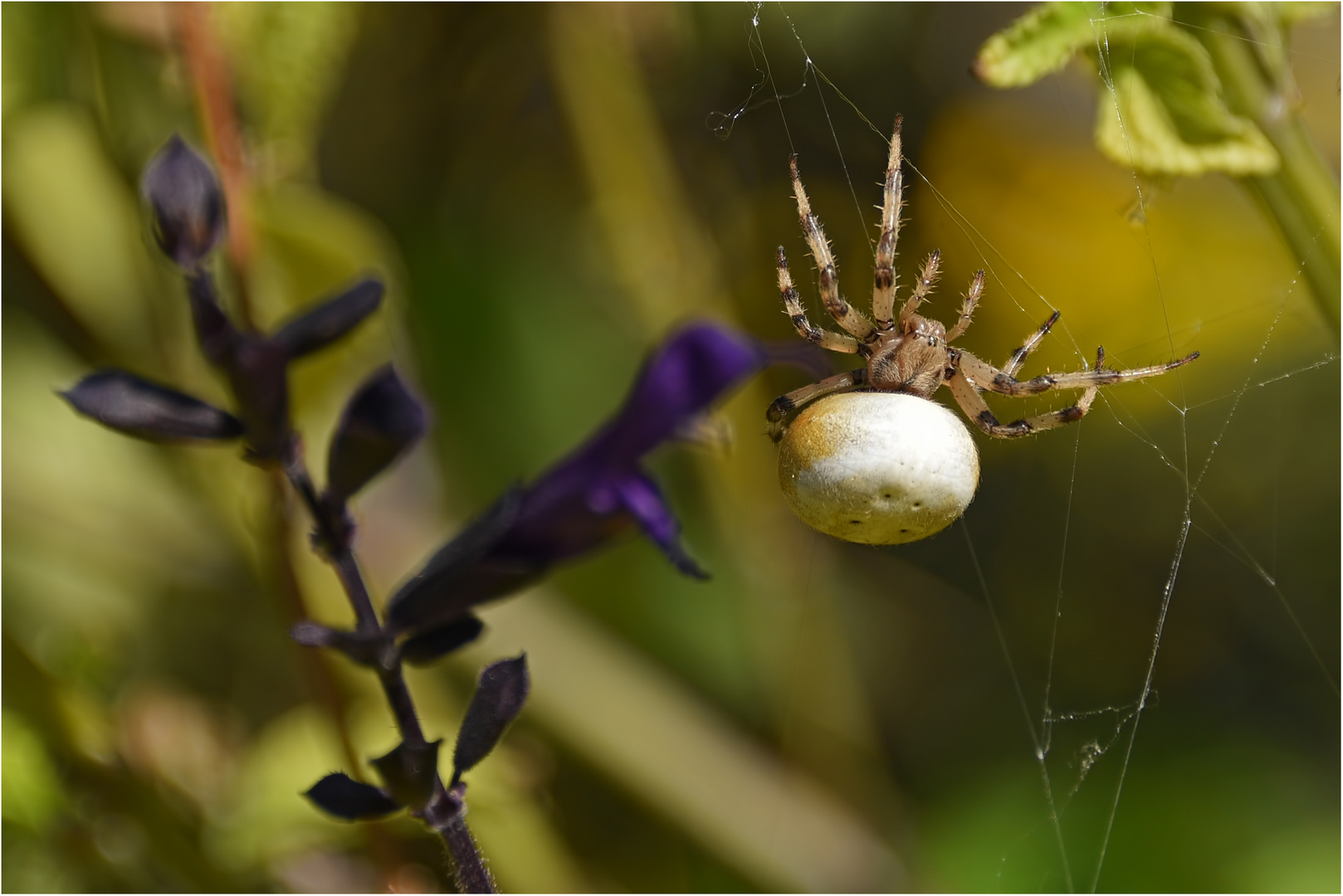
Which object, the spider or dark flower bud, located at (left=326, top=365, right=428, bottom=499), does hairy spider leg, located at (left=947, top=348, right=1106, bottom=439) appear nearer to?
the spider

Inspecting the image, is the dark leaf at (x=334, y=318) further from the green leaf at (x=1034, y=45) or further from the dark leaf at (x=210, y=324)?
the green leaf at (x=1034, y=45)

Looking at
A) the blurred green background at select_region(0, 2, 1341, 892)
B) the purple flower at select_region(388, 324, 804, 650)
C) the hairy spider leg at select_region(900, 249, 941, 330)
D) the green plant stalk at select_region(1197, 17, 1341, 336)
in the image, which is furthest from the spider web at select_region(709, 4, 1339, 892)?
the purple flower at select_region(388, 324, 804, 650)

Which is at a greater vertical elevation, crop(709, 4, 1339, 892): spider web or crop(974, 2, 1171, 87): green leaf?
crop(974, 2, 1171, 87): green leaf

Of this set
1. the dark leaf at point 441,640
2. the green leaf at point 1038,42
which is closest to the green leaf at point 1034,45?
the green leaf at point 1038,42

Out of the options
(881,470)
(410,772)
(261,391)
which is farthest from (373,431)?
(881,470)

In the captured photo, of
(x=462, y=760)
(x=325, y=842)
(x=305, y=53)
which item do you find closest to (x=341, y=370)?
Result: (x=305, y=53)

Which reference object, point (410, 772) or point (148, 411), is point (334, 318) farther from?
point (410, 772)

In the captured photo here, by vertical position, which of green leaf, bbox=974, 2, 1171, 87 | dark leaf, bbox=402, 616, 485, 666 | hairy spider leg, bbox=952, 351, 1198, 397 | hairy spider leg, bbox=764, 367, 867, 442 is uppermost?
green leaf, bbox=974, 2, 1171, 87
